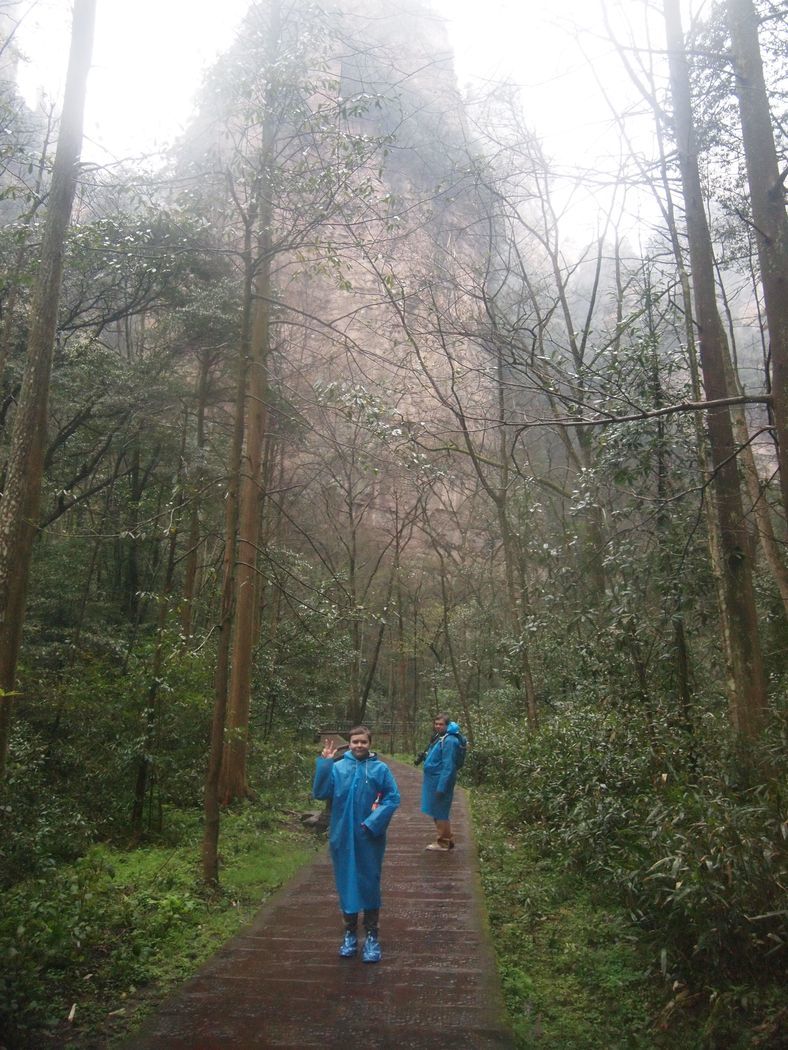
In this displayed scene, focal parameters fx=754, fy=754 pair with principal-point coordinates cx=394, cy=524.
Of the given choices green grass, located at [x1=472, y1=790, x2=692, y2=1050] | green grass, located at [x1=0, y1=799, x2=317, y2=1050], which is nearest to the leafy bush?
green grass, located at [x1=472, y1=790, x2=692, y2=1050]

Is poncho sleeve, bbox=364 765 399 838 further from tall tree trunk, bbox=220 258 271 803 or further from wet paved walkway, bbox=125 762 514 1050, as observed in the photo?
tall tree trunk, bbox=220 258 271 803

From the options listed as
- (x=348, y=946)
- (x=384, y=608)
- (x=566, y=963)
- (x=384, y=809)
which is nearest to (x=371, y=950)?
(x=348, y=946)

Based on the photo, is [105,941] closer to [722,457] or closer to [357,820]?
[357,820]

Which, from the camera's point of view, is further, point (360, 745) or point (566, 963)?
point (360, 745)

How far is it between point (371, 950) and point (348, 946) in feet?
0.56

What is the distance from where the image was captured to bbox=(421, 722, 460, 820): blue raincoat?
839 cm

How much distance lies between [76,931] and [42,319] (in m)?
4.57

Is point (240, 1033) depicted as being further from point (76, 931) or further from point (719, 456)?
point (719, 456)

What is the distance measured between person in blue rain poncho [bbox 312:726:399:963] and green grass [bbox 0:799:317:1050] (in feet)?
3.60

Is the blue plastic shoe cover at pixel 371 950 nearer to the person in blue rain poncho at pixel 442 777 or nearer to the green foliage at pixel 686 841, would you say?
the green foliage at pixel 686 841

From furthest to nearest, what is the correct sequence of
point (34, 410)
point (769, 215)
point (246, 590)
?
1. point (246, 590)
2. point (34, 410)
3. point (769, 215)

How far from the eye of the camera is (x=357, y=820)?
16.6ft

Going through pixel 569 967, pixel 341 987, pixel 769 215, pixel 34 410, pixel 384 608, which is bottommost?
pixel 569 967

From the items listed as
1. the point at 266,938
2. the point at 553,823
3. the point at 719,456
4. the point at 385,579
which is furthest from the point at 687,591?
the point at 385,579
